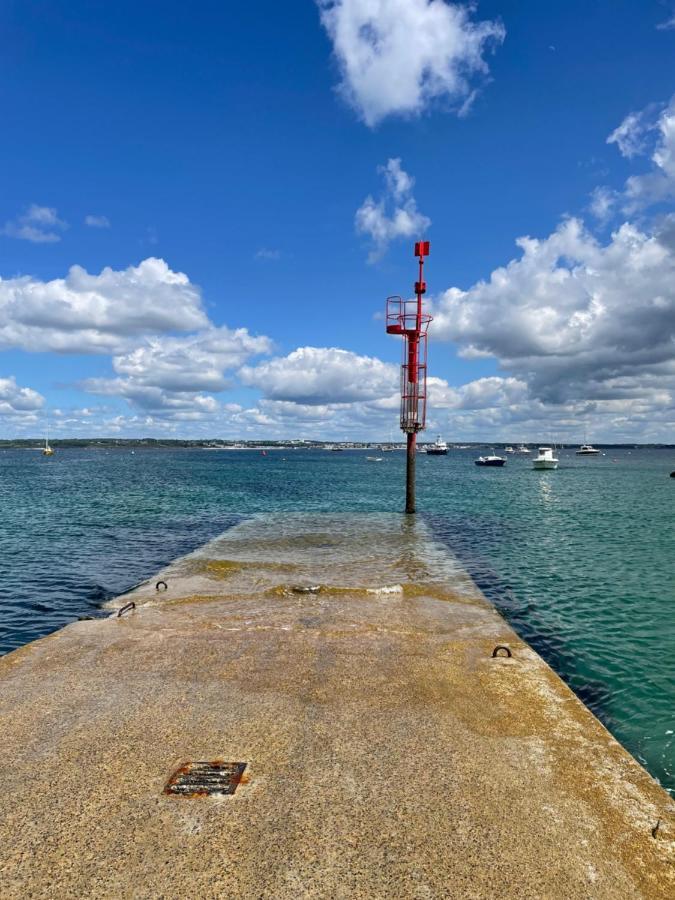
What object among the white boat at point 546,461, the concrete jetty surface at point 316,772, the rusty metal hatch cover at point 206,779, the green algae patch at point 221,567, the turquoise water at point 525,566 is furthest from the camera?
the white boat at point 546,461

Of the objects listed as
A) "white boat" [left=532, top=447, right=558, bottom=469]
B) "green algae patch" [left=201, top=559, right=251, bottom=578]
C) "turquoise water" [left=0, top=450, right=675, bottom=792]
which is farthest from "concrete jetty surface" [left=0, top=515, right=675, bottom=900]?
"white boat" [left=532, top=447, right=558, bottom=469]

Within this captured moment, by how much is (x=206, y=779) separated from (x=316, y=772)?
1276 millimetres

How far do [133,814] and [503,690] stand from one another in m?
5.82

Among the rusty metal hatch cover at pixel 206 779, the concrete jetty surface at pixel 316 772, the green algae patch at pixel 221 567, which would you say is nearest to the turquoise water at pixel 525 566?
the concrete jetty surface at pixel 316 772

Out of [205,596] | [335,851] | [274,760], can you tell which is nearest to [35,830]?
[274,760]

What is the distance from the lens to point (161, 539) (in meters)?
29.6

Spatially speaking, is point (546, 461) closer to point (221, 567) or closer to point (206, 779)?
point (221, 567)

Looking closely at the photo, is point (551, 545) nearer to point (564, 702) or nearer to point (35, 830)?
point (564, 702)

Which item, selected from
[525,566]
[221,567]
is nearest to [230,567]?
[221,567]

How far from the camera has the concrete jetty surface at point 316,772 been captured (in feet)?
15.6

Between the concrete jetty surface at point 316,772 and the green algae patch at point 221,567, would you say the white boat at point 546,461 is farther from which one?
the concrete jetty surface at point 316,772

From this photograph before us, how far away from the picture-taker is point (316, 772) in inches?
245

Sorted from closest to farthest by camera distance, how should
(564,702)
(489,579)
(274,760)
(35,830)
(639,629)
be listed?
(35,830) < (274,760) < (564,702) < (639,629) < (489,579)

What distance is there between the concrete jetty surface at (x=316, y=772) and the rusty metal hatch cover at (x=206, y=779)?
0.12 metres
